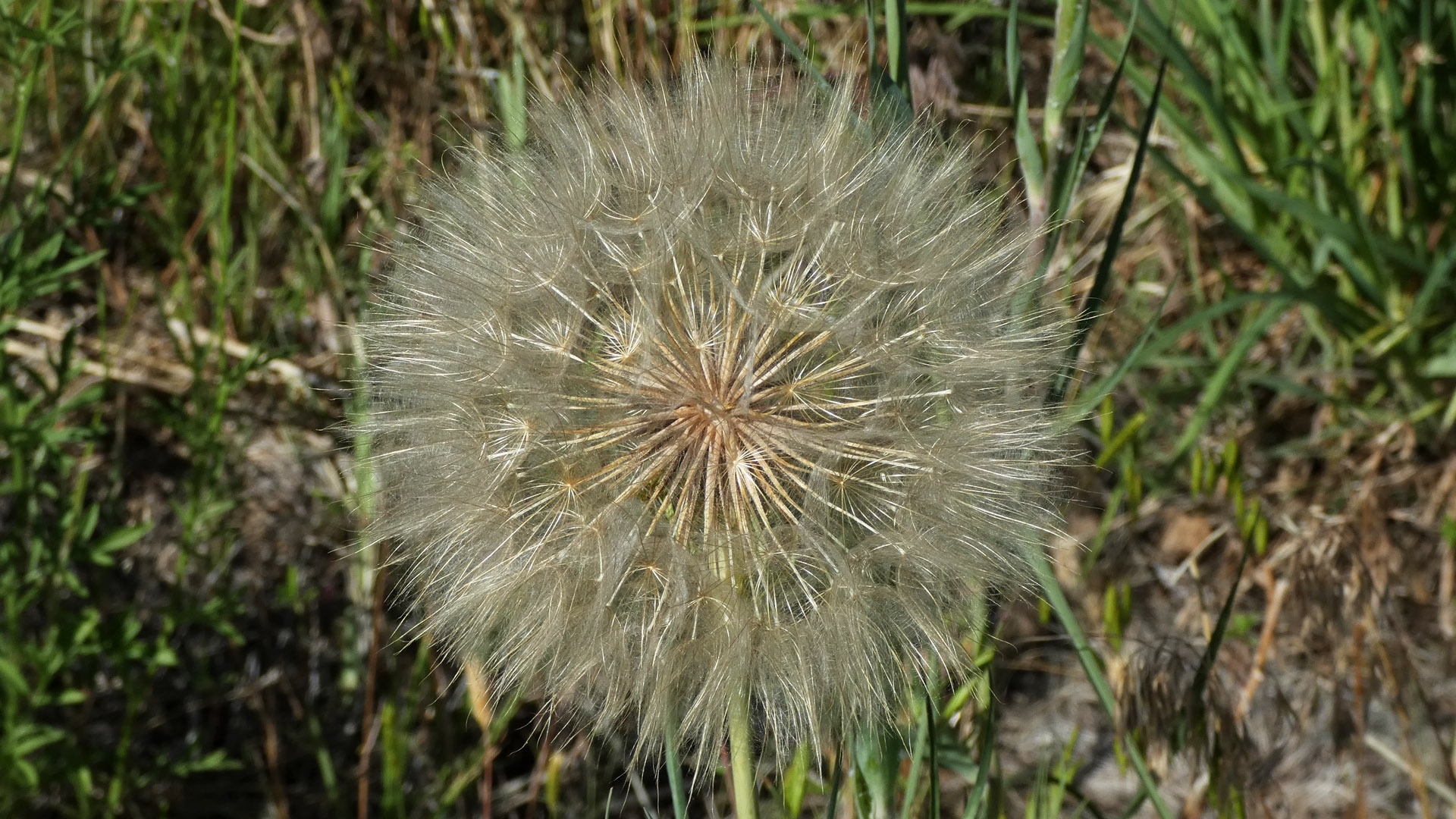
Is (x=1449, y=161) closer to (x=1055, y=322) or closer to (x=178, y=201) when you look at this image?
(x=1055, y=322)

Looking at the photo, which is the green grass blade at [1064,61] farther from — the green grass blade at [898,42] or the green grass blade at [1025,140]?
the green grass blade at [898,42]

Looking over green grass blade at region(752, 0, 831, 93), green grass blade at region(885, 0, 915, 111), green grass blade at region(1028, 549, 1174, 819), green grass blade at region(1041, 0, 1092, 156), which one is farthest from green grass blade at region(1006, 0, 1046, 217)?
green grass blade at region(1028, 549, 1174, 819)

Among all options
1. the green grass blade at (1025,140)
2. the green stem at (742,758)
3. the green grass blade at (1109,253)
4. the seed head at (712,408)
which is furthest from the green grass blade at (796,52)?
the green stem at (742,758)

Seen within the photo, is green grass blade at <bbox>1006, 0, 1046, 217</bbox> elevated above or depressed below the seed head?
above

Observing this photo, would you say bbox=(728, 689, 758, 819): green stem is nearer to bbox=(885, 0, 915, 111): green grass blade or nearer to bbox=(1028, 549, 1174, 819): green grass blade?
bbox=(1028, 549, 1174, 819): green grass blade

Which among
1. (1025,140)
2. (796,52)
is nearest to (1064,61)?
(1025,140)
